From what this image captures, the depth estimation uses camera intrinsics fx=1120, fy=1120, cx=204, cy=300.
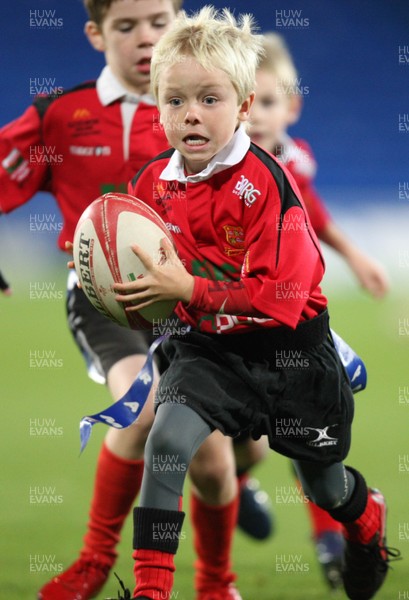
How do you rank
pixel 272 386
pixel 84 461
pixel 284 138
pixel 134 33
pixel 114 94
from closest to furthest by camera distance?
pixel 272 386 < pixel 134 33 < pixel 114 94 < pixel 284 138 < pixel 84 461

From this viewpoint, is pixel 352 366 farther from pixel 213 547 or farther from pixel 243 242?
pixel 213 547

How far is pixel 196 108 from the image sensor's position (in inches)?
104

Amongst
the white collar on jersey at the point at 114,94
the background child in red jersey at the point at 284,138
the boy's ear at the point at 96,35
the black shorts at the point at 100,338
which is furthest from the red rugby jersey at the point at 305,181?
the black shorts at the point at 100,338

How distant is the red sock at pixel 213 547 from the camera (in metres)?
3.29

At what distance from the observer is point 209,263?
275 cm

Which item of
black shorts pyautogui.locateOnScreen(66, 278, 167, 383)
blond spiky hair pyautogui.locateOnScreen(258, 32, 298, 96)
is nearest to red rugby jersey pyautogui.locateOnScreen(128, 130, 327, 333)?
black shorts pyautogui.locateOnScreen(66, 278, 167, 383)

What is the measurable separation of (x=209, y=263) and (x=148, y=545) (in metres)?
0.70

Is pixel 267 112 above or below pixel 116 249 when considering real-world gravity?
below

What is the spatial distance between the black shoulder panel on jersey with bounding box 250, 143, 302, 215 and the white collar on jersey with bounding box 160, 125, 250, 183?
0.05 m

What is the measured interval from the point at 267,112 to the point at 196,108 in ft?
5.54

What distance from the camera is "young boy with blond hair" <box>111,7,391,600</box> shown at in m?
2.54

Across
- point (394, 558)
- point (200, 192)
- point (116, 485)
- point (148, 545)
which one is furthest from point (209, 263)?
point (394, 558)

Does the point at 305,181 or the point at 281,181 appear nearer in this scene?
the point at 281,181

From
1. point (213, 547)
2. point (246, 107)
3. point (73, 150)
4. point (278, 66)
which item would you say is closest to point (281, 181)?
point (246, 107)
